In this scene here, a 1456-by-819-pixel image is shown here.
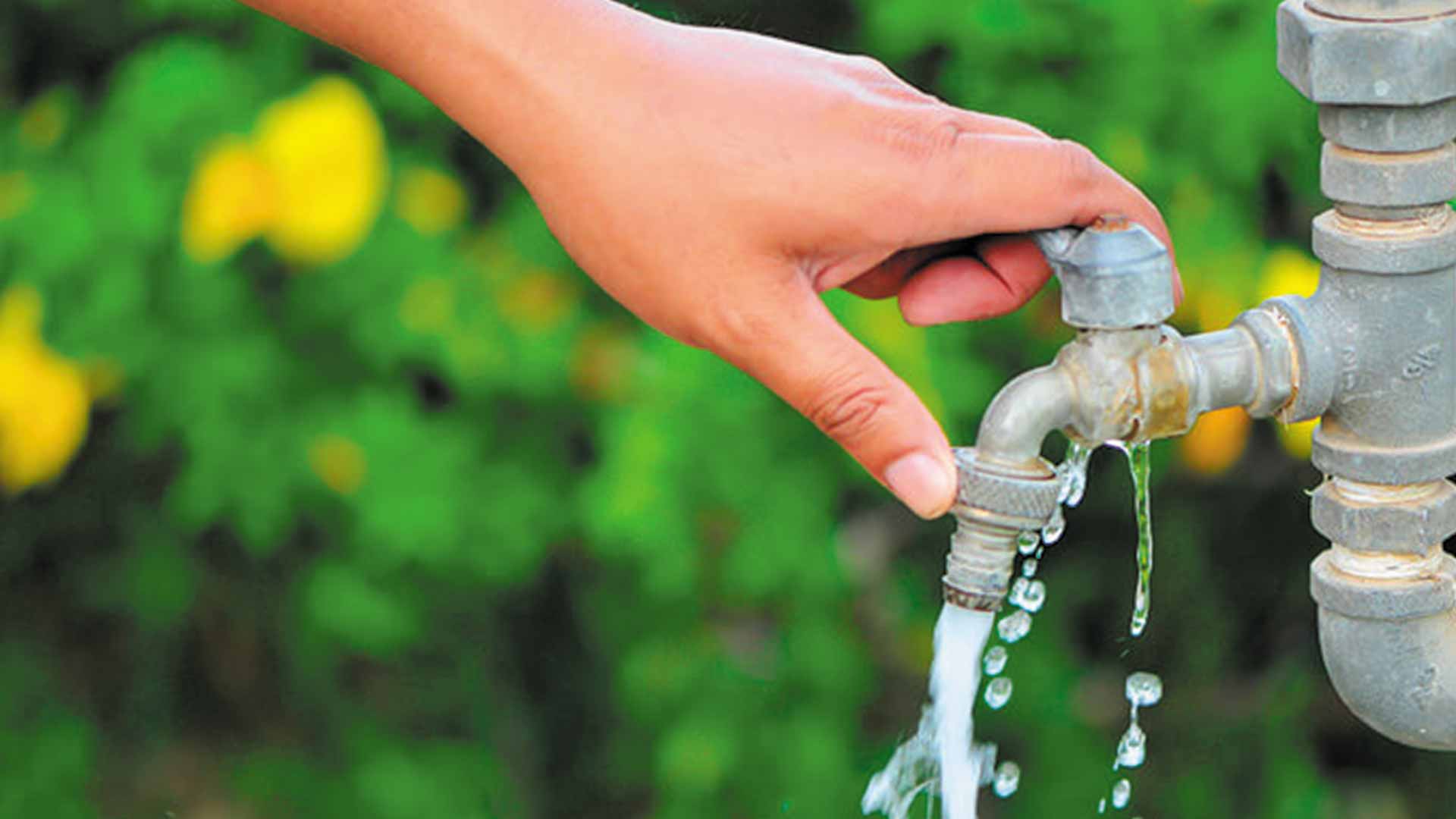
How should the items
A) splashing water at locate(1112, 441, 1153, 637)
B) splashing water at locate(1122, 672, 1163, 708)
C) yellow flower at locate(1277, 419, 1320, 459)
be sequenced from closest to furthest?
splashing water at locate(1112, 441, 1153, 637) → splashing water at locate(1122, 672, 1163, 708) → yellow flower at locate(1277, 419, 1320, 459)

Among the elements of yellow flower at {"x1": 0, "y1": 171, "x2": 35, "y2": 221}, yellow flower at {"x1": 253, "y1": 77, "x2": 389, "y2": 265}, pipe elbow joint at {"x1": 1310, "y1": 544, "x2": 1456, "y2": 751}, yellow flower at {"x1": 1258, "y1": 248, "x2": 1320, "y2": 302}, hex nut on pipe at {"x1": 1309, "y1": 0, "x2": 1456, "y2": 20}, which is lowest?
yellow flower at {"x1": 0, "y1": 171, "x2": 35, "y2": 221}

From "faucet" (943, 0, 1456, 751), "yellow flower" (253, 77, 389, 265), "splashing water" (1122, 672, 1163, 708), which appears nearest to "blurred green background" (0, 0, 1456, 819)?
"yellow flower" (253, 77, 389, 265)

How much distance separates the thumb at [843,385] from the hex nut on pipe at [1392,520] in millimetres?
202

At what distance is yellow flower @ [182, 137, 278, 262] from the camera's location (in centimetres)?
172

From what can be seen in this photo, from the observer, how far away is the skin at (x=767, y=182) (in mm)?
1014

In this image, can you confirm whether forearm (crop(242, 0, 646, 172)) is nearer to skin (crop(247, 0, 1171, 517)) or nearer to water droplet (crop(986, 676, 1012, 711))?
skin (crop(247, 0, 1171, 517))

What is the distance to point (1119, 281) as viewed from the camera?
0.96m

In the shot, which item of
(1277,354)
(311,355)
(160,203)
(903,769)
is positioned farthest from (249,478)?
(1277,354)

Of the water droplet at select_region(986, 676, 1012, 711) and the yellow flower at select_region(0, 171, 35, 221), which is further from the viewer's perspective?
the yellow flower at select_region(0, 171, 35, 221)

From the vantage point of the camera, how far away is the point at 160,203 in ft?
5.72

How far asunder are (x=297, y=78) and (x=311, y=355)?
0.80 ft

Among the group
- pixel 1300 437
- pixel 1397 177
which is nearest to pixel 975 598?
pixel 1397 177

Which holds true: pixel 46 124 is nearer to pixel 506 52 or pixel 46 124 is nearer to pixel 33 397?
pixel 33 397

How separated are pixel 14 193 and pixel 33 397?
18cm
